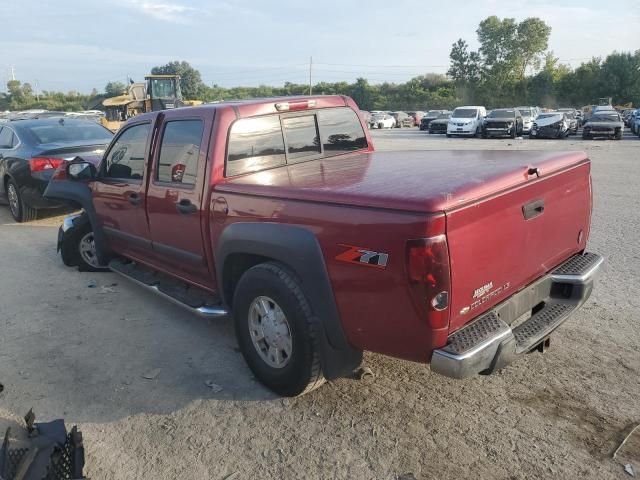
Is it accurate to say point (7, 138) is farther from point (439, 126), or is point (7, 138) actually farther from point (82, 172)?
point (439, 126)

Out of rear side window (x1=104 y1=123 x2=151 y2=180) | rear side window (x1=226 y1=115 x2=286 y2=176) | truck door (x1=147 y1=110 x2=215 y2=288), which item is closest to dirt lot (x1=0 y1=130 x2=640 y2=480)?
truck door (x1=147 y1=110 x2=215 y2=288)

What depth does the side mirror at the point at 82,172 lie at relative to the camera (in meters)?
5.29

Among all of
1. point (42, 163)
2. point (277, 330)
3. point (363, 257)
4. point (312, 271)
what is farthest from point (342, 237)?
point (42, 163)

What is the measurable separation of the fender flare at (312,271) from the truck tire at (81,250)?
348 cm

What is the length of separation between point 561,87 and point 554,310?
68919 mm

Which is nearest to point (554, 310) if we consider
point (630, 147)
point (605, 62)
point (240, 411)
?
point (240, 411)

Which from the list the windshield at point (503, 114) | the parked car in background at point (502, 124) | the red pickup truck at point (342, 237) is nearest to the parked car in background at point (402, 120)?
the windshield at point (503, 114)

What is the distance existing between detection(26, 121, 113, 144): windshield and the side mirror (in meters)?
4.00

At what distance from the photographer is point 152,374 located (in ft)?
12.6

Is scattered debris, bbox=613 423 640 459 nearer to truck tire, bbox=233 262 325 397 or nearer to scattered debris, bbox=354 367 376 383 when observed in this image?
scattered debris, bbox=354 367 376 383

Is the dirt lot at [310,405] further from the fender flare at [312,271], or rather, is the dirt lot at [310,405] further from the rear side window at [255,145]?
the rear side window at [255,145]

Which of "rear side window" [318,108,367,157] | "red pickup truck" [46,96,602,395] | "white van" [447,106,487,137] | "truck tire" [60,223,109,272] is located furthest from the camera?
"white van" [447,106,487,137]

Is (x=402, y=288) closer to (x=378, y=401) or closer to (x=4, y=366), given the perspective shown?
(x=378, y=401)

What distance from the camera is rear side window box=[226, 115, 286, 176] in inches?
151
